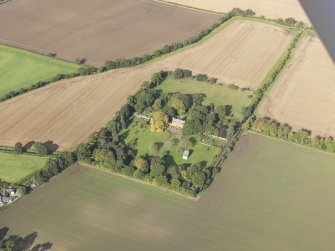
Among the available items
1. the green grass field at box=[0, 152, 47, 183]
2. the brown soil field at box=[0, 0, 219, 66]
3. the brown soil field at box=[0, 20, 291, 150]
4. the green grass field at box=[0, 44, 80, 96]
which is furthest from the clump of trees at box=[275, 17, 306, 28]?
the green grass field at box=[0, 152, 47, 183]

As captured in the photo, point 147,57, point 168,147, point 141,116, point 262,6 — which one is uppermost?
point 262,6

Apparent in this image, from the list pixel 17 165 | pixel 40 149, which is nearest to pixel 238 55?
pixel 40 149

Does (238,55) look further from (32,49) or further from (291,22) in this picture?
(32,49)

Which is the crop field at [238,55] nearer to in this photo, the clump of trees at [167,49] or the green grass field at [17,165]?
the clump of trees at [167,49]

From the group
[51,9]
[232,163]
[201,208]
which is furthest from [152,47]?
[201,208]

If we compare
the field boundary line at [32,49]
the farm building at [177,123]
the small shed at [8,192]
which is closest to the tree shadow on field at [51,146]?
the small shed at [8,192]

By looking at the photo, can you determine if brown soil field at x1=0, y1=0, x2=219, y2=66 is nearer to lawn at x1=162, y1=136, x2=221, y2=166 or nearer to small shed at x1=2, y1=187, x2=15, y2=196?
lawn at x1=162, y1=136, x2=221, y2=166

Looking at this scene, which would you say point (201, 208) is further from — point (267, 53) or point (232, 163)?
point (267, 53)
